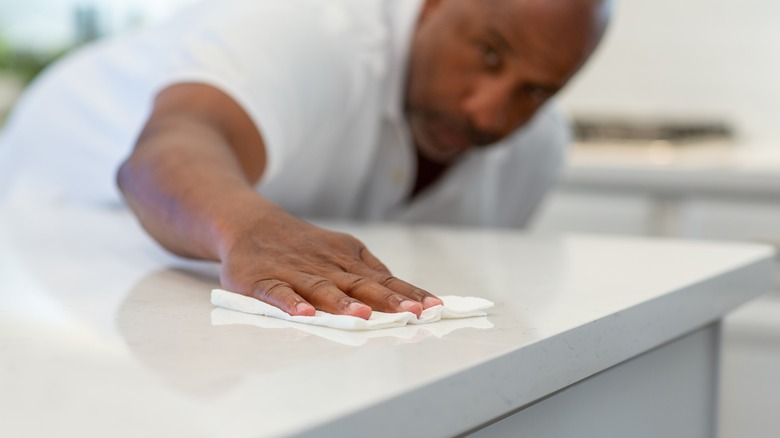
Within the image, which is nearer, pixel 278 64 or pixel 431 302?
pixel 431 302

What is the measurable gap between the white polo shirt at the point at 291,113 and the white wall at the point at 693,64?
101 cm

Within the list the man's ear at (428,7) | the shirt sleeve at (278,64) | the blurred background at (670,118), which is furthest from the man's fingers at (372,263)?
the blurred background at (670,118)

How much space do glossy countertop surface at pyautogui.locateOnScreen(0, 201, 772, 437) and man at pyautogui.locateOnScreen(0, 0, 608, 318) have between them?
2.7 inches

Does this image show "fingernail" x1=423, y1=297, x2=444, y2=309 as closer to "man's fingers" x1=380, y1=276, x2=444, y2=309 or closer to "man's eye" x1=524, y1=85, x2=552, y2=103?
"man's fingers" x1=380, y1=276, x2=444, y2=309

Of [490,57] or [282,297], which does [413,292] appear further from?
[490,57]

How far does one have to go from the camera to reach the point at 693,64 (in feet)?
7.62

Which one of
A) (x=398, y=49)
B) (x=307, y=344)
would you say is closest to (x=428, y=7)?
(x=398, y=49)

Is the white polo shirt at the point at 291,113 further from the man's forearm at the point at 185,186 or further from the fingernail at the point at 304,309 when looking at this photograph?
the fingernail at the point at 304,309

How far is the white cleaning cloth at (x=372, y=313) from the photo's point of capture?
522 mm

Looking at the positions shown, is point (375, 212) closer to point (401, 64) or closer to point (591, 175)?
point (401, 64)

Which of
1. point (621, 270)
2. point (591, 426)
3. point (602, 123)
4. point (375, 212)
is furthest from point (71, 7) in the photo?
point (591, 426)

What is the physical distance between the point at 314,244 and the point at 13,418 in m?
0.28

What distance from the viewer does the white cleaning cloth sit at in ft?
1.71

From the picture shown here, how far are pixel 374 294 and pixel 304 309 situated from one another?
44 millimetres
